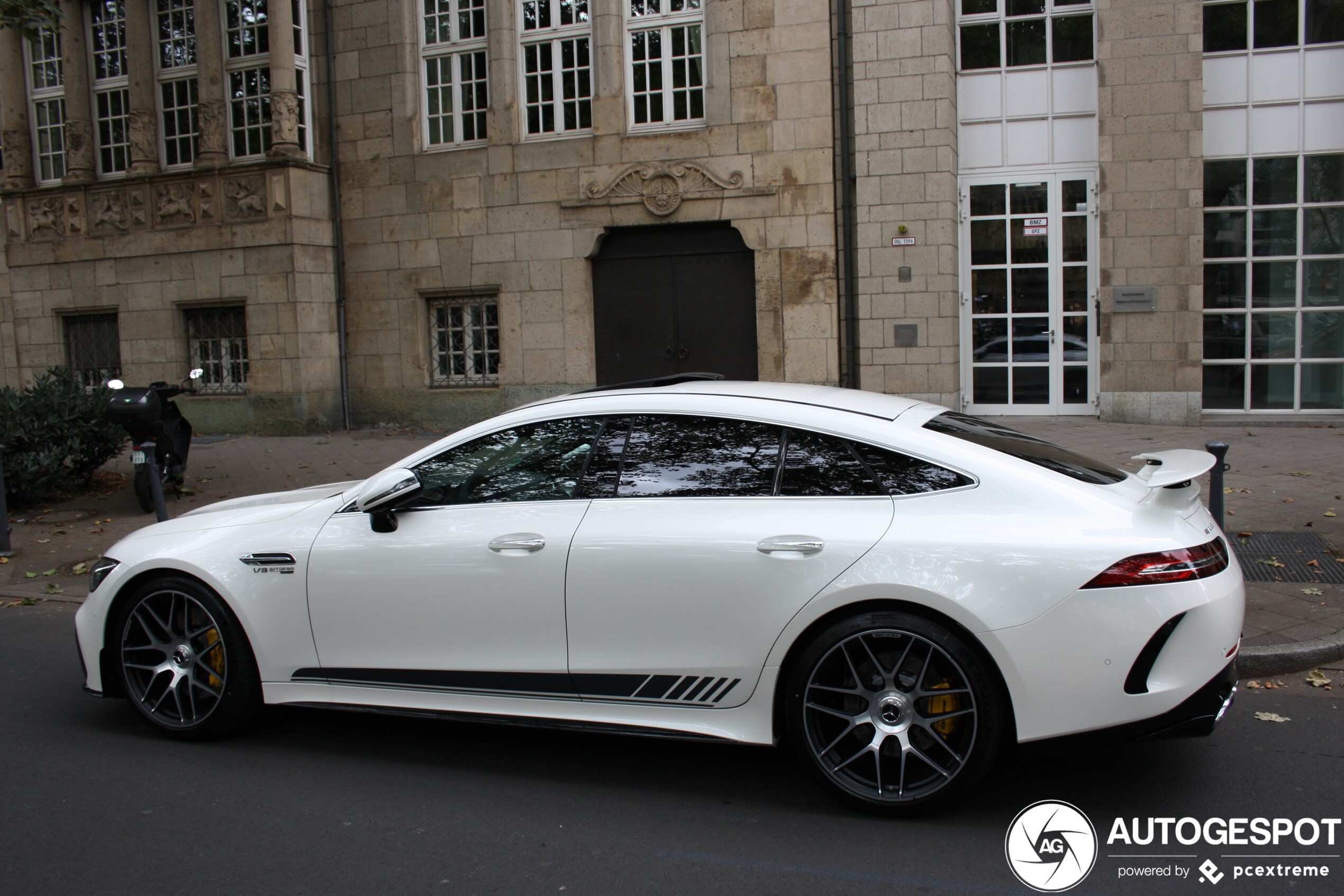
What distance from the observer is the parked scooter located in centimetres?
941

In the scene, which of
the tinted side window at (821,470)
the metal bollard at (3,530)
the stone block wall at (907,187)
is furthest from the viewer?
the stone block wall at (907,187)

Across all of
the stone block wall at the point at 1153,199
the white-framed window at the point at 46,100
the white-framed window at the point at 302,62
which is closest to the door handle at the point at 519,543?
the stone block wall at the point at 1153,199

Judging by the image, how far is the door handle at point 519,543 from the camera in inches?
167

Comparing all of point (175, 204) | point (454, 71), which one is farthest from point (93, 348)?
point (454, 71)

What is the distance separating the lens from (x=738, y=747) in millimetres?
4688

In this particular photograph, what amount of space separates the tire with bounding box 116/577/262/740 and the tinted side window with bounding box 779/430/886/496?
244 centimetres

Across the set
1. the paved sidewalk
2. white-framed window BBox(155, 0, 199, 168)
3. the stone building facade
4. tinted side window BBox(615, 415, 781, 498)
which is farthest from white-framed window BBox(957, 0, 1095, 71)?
tinted side window BBox(615, 415, 781, 498)

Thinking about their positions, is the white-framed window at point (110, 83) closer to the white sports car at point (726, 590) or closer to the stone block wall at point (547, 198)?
the stone block wall at point (547, 198)

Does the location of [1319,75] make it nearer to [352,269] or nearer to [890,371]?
[890,371]

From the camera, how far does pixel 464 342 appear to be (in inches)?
623

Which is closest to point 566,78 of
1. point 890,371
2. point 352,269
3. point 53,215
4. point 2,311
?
point 352,269

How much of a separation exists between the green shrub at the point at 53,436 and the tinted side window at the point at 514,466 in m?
7.20

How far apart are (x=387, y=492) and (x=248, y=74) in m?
14.1

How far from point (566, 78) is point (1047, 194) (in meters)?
6.57
